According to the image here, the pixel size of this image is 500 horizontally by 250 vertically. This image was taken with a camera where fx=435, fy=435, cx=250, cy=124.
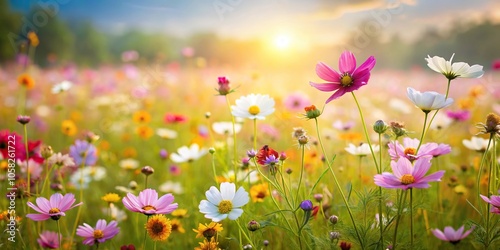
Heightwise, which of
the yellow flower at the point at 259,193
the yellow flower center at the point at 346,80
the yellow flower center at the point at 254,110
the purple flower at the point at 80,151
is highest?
the yellow flower center at the point at 346,80

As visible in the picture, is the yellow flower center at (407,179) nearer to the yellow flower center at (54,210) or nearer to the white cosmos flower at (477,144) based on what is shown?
the white cosmos flower at (477,144)

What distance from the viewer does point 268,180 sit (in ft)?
2.61

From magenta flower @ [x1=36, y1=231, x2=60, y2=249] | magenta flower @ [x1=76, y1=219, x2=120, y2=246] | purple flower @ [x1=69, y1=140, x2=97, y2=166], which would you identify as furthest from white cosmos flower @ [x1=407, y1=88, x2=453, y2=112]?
purple flower @ [x1=69, y1=140, x2=97, y2=166]

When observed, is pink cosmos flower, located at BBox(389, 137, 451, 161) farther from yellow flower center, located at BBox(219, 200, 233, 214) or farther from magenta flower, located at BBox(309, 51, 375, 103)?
yellow flower center, located at BBox(219, 200, 233, 214)

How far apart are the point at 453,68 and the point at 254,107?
1.40 ft

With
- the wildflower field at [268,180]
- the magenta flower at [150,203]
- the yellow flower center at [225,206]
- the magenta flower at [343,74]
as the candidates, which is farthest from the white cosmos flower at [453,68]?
the magenta flower at [150,203]

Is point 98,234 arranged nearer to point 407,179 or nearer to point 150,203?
point 150,203

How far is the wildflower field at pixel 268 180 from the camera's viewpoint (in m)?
0.84

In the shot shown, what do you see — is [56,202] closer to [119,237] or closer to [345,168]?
[119,237]

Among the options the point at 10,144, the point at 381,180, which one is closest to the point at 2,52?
the point at 10,144

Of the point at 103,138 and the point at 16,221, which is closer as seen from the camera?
the point at 16,221

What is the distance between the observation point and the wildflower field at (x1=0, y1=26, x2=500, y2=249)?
84 centimetres

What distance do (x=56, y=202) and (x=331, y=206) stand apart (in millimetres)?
697

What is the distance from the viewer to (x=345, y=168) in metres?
1.61
